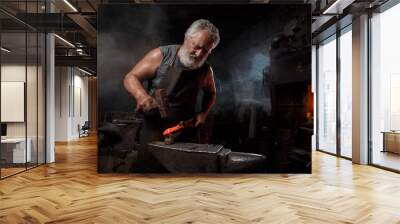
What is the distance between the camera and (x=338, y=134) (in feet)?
31.3

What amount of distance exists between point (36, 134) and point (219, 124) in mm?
4009

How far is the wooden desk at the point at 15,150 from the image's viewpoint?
656 centimetres

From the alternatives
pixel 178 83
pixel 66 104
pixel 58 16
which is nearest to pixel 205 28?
pixel 178 83

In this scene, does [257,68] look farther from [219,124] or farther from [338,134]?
[338,134]

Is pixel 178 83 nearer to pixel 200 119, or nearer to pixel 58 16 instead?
pixel 200 119

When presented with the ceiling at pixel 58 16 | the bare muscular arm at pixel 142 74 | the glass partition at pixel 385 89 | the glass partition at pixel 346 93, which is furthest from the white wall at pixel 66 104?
the glass partition at pixel 385 89

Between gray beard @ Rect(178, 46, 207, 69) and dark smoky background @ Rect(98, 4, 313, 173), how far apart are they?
179 millimetres

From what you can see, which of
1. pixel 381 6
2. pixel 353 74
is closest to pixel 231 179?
pixel 353 74

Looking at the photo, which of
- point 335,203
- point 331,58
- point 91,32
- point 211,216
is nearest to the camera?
point 211,216

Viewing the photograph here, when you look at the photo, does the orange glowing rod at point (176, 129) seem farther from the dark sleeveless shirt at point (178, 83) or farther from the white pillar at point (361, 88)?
the white pillar at point (361, 88)

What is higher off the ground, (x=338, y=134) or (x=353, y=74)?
(x=353, y=74)

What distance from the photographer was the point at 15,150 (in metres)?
6.96

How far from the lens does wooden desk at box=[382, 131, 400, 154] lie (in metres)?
6.99

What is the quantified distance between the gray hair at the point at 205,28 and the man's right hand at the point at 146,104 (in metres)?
1.33
